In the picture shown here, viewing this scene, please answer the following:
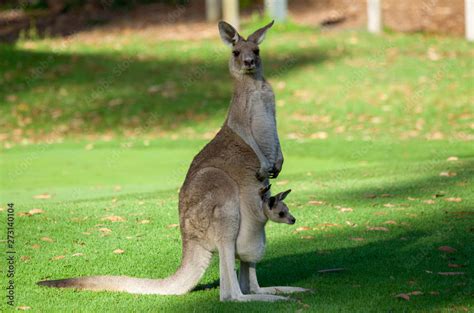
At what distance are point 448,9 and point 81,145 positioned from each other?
1625 cm

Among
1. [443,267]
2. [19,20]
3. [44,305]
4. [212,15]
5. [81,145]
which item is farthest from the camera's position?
[19,20]

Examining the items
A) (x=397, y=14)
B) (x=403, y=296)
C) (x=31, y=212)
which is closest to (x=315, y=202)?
(x=31, y=212)

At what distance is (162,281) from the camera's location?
7.25 metres

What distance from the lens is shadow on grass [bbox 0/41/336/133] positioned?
20.9 metres

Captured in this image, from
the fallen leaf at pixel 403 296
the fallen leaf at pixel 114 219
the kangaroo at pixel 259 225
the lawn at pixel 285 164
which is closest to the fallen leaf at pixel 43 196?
the lawn at pixel 285 164

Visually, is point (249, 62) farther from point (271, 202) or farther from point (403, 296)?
point (403, 296)

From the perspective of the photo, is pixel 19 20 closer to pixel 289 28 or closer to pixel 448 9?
pixel 289 28

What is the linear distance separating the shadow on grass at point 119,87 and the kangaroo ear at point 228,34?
13.0 meters

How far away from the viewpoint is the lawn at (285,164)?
779 centimetres

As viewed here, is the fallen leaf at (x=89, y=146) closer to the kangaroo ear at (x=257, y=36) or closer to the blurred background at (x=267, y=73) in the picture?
the blurred background at (x=267, y=73)

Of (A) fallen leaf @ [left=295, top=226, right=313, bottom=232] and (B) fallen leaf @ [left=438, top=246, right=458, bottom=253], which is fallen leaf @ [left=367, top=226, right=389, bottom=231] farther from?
(B) fallen leaf @ [left=438, top=246, right=458, bottom=253]

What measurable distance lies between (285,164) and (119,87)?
342 inches

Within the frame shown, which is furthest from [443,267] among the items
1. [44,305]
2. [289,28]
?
[289,28]

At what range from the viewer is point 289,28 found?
26953 millimetres
